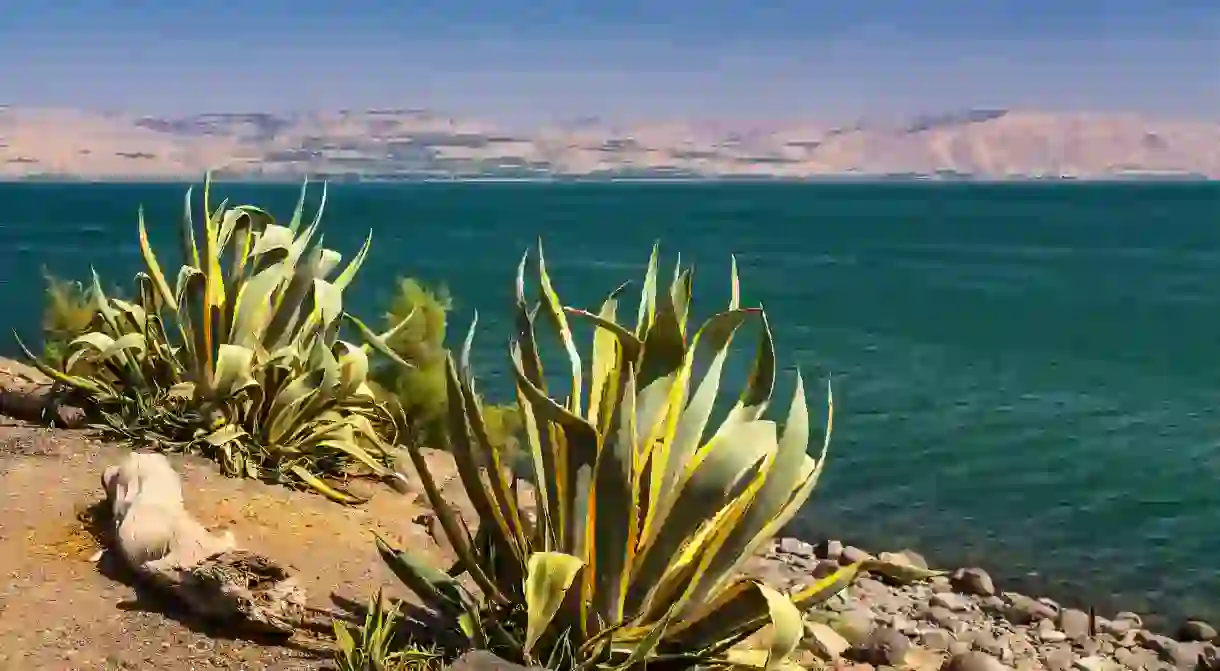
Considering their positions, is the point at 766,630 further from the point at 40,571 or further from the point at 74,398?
the point at 74,398

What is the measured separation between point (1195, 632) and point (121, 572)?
988cm

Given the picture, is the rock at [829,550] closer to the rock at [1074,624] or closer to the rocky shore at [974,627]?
the rocky shore at [974,627]

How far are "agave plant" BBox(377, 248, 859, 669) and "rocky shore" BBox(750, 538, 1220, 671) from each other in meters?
4.04

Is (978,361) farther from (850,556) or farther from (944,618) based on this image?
(944,618)

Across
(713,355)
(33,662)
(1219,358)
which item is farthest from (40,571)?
(1219,358)

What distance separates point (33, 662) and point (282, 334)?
11.9ft

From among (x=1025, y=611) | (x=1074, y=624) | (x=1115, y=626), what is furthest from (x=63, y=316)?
(x=1115, y=626)

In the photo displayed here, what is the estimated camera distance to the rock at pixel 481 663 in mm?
4223

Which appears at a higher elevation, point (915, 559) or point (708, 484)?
point (708, 484)

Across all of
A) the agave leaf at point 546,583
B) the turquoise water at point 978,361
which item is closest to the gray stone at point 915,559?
the turquoise water at point 978,361

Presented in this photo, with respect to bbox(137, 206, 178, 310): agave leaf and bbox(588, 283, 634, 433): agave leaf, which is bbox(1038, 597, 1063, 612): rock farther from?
bbox(588, 283, 634, 433): agave leaf

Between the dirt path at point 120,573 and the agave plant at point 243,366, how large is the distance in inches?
11.9

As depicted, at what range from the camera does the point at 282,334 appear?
8078 millimetres

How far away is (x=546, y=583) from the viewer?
438cm
